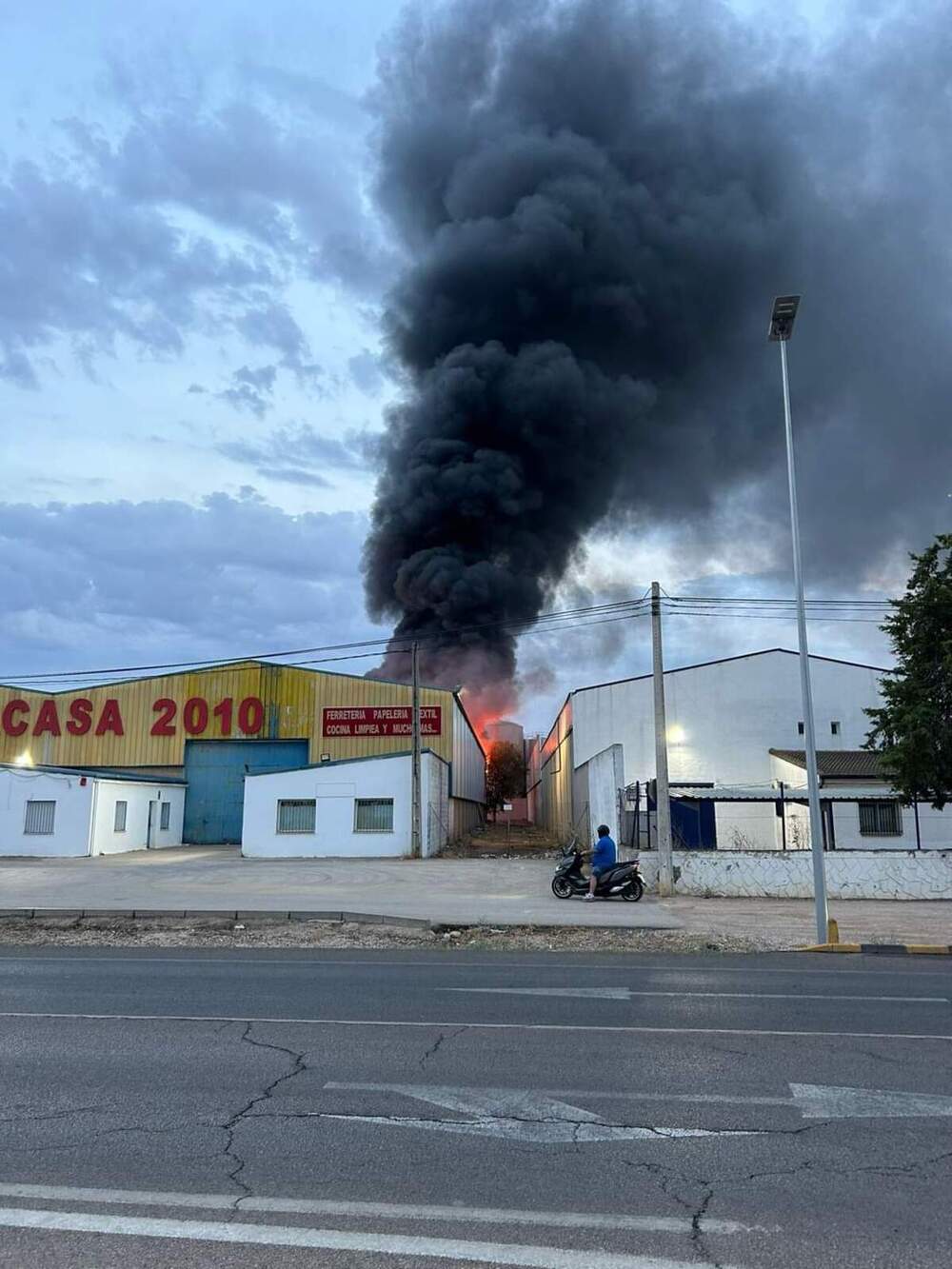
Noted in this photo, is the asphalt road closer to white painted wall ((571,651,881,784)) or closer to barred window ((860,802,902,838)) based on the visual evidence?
barred window ((860,802,902,838))

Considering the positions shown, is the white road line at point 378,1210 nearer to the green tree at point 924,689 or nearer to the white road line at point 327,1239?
the white road line at point 327,1239

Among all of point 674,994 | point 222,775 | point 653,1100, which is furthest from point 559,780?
point 653,1100

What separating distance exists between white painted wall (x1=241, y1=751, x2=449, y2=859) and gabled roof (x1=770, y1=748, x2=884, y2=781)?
14.0 m

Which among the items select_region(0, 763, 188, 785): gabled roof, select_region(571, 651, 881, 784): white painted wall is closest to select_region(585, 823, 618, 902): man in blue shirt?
select_region(0, 763, 188, 785): gabled roof

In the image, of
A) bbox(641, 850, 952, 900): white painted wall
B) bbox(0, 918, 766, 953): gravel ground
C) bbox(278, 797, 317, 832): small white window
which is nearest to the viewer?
bbox(0, 918, 766, 953): gravel ground

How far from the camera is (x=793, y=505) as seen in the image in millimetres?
14258

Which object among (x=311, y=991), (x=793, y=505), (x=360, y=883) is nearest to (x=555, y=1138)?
(x=311, y=991)

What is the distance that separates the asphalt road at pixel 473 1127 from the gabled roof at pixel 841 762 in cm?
2632

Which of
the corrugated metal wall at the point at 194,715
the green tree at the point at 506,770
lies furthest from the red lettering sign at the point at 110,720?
the green tree at the point at 506,770

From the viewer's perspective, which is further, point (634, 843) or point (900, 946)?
point (634, 843)

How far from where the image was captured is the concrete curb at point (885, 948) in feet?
40.5

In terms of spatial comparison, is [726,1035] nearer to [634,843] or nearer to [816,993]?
[816,993]

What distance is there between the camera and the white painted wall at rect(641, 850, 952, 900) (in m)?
18.7

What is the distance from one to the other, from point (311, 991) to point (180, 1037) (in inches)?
84.4
